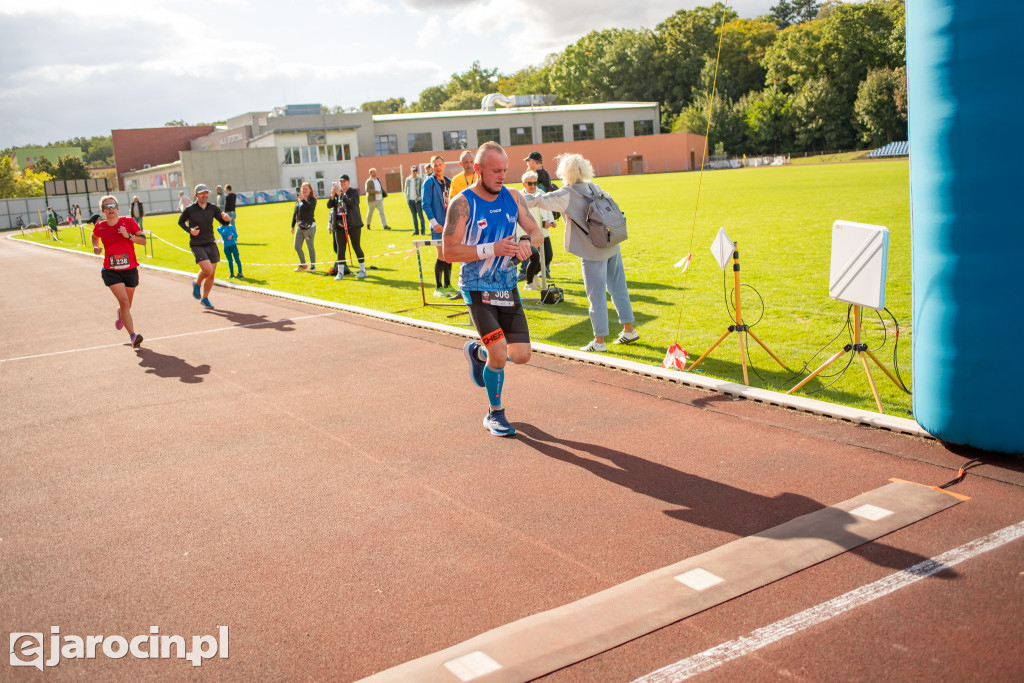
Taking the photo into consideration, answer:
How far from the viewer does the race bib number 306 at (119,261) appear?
11141mm

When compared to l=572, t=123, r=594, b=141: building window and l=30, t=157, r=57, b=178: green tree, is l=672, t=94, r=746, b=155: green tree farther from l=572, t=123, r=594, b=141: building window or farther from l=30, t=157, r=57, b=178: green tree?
l=30, t=157, r=57, b=178: green tree

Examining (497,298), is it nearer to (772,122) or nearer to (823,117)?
(823,117)

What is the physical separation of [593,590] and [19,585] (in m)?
3.16

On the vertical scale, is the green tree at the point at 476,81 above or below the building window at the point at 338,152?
above

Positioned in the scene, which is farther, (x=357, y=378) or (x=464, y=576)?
(x=357, y=378)

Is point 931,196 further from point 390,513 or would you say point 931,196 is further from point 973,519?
point 390,513

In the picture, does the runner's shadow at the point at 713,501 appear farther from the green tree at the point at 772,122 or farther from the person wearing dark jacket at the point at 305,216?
the green tree at the point at 772,122

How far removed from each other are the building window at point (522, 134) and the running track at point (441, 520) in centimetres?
8401

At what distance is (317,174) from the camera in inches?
3054

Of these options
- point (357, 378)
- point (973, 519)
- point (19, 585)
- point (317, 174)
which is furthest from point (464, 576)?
point (317, 174)

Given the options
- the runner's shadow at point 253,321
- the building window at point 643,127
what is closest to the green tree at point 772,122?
the building window at point 643,127

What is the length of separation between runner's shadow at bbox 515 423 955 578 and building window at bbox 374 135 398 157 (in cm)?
8299

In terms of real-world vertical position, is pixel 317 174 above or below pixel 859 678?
above

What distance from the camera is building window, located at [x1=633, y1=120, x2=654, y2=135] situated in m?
94.0
